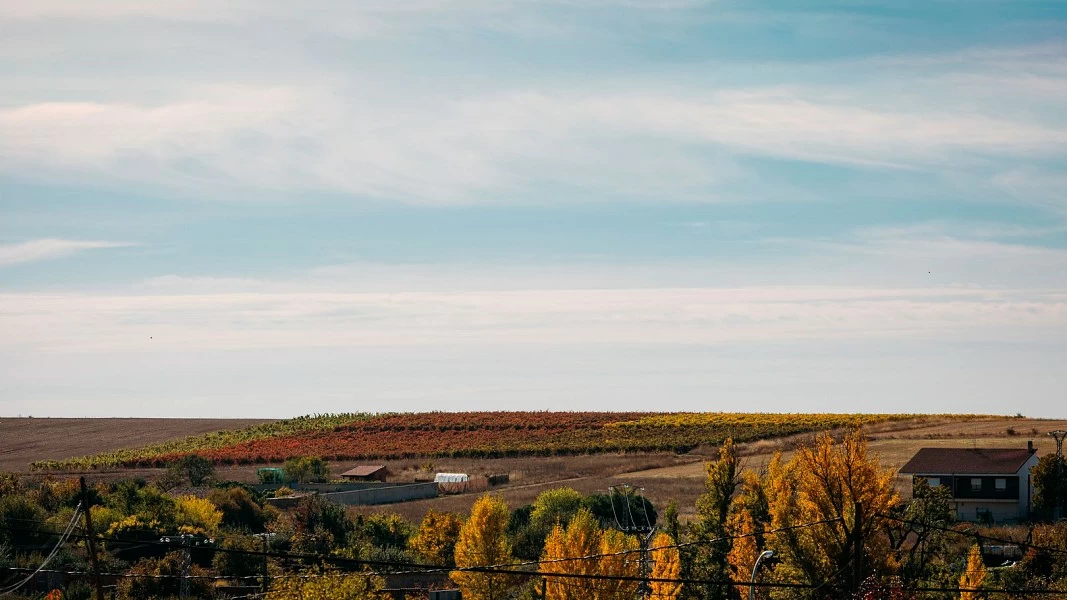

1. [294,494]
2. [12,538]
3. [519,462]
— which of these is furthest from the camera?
[519,462]

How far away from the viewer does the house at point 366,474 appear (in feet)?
381

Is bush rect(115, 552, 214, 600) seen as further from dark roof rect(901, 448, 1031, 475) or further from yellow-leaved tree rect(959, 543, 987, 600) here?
dark roof rect(901, 448, 1031, 475)

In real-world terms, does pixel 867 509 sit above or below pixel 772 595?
above

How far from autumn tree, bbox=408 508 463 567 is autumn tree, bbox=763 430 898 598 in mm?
24787

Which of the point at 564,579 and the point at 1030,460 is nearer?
the point at 564,579

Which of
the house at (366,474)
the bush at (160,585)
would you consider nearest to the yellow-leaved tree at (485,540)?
the bush at (160,585)

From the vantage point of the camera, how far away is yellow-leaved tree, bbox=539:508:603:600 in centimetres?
5372

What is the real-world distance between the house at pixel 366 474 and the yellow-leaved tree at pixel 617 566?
54336 millimetres

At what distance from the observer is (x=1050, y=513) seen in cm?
8450

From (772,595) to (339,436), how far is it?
4497 inches

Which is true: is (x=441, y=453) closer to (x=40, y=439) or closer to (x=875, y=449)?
(x=875, y=449)

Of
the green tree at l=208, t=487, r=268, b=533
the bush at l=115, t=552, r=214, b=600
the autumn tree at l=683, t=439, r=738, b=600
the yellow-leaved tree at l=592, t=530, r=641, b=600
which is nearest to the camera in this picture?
the yellow-leaved tree at l=592, t=530, r=641, b=600

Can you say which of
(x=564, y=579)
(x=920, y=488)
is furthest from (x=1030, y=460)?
(x=564, y=579)

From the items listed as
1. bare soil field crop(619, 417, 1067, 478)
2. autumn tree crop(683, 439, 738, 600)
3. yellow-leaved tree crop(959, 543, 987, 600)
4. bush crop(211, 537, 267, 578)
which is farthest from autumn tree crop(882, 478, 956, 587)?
bare soil field crop(619, 417, 1067, 478)
